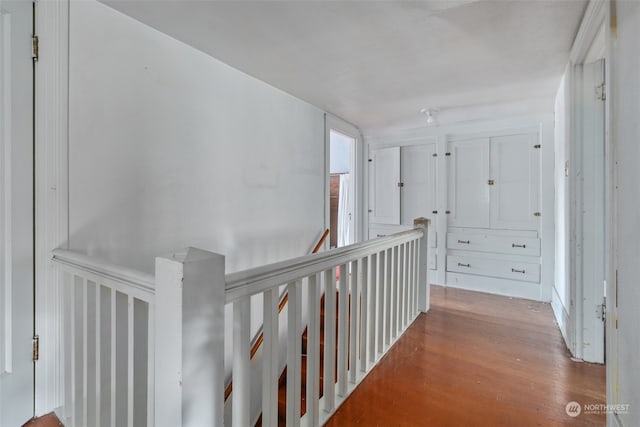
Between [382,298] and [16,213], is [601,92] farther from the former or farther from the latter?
[16,213]

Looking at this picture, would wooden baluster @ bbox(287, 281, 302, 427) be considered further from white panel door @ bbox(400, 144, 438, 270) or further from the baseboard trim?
white panel door @ bbox(400, 144, 438, 270)

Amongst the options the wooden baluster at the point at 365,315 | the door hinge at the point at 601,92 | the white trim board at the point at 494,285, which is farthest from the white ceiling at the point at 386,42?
the white trim board at the point at 494,285

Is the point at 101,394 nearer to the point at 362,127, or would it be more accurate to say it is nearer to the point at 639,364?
the point at 639,364

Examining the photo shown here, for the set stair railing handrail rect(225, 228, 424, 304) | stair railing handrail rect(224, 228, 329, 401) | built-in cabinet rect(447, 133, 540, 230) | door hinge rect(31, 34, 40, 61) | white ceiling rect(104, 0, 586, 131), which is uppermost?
white ceiling rect(104, 0, 586, 131)

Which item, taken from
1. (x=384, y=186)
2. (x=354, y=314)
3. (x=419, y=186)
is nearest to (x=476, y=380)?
(x=354, y=314)

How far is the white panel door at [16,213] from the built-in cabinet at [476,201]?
3.72 m

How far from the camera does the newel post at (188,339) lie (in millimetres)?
715

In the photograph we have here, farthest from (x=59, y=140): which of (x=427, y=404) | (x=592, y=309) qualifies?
(x=592, y=309)

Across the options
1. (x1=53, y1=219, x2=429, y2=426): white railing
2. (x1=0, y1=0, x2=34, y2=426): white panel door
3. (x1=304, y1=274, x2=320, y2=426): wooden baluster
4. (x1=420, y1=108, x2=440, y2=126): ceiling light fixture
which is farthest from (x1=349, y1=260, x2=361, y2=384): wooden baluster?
(x1=420, y1=108, x2=440, y2=126): ceiling light fixture

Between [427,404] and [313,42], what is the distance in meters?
2.20

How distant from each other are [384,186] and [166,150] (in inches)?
122

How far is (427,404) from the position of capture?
1513 millimetres

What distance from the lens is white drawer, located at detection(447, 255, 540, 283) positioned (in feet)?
10.9

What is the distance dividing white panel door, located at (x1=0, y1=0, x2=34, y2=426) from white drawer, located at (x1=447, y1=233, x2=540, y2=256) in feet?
12.9
